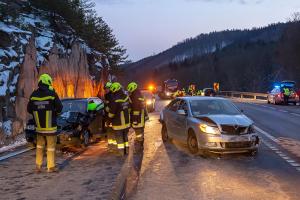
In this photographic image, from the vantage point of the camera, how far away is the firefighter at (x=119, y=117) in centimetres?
1278

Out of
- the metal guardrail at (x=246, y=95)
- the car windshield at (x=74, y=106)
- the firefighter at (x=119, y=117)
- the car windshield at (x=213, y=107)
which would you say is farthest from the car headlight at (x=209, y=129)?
the metal guardrail at (x=246, y=95)

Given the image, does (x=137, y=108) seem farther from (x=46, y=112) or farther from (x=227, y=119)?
(x=46, y=112)

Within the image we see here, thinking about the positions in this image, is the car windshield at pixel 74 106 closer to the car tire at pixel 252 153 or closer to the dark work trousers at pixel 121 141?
the dark work trousers at pixel 121 141

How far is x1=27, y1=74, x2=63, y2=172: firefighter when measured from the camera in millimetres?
10602

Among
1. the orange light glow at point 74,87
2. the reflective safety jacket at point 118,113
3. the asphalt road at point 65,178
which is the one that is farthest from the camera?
the orange light glow at point 74,87

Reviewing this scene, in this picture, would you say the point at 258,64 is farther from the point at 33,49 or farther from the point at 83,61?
the point at 33,49

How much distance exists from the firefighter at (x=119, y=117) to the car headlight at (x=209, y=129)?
6.23ft

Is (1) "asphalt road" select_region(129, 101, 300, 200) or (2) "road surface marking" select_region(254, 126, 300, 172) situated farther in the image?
(2) "road surface marking" select_region(254, 126, 300, 172)

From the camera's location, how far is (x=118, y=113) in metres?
12.9

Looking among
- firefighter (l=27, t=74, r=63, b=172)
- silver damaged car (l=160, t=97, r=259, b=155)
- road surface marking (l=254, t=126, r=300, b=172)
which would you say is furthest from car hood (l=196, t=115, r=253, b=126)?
firefighter (l=27, t=74, r=63, b=172)

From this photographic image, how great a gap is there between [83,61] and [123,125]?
2353cm

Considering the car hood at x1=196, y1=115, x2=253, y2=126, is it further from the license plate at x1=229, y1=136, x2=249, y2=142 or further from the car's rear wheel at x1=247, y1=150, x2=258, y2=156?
the car's rear wheel at x1=247, y1=150, x2=258, y2=156

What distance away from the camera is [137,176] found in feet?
32.4

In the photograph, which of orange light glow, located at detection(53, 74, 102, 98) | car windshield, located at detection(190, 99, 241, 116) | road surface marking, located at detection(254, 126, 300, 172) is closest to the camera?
road surface marking, located at detection(254, 126, 300, 172)
